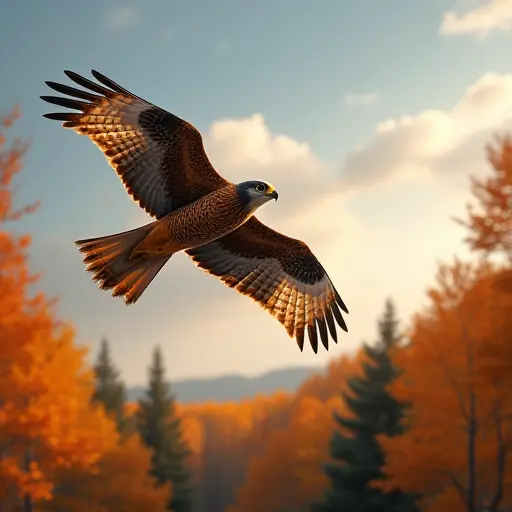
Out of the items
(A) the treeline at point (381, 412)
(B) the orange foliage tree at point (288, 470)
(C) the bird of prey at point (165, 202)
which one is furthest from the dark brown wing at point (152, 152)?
(B) the orange foliage tree at point (288, 470)

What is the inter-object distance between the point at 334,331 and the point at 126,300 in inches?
92.8

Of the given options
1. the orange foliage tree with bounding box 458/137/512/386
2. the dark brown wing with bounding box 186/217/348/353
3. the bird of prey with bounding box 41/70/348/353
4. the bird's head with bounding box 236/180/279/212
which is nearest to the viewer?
the bird's head with bounding box 236/180/279/212

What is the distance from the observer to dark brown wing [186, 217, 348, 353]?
675 cm

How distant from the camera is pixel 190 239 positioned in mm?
4906

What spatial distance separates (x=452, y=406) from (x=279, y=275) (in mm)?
10070

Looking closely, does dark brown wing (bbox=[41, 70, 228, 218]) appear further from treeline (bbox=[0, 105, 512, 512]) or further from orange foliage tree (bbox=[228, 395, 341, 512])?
orange foliage tree (bbox=[228, 395, 341, 512])

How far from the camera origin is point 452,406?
51.6ft

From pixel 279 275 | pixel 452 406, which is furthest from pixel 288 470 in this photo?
pixel 279 275

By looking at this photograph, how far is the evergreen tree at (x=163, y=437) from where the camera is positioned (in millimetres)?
28406

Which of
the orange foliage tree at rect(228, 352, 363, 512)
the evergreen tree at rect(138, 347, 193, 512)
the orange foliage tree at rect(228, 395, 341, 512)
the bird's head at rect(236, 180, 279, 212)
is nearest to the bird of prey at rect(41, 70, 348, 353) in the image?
the bird's head at rect(236, 180, 279, 212)

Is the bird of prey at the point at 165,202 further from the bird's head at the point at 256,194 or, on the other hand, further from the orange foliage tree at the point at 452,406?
the orange foliage tree at the point at 452,406

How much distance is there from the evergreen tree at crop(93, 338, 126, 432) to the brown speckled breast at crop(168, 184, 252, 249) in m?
29.8

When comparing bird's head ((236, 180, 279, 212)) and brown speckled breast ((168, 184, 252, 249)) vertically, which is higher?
bird's head ((236, 180, 279, 212))

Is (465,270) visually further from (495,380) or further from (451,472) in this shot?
(451,472)
